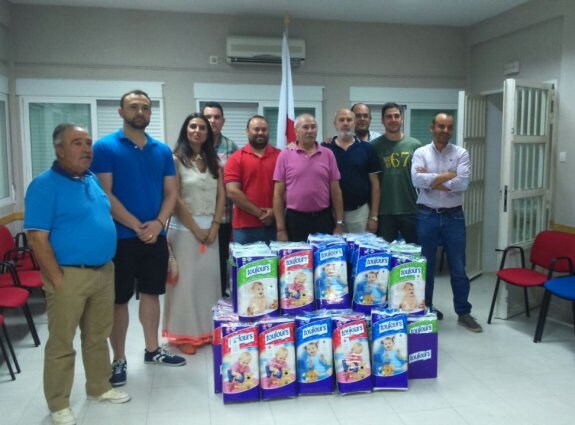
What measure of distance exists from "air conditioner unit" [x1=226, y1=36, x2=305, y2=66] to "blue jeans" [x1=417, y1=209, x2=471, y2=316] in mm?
2420

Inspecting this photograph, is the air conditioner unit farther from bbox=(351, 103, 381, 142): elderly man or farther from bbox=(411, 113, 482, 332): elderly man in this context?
bbox=(411, 113, 482, 332): elderly man

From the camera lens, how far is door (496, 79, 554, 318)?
3.77m

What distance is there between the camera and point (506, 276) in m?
3.65

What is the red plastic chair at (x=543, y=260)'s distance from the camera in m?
3.55

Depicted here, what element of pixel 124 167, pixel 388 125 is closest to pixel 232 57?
pixel 388 125

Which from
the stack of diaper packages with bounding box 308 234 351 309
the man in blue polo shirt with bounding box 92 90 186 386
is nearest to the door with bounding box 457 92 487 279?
the stack of diaper packages with bounding box 308 234 351 309

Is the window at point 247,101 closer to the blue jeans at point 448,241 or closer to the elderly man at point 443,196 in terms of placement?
the elderly man at point 443,196

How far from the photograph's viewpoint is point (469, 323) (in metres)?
3.65

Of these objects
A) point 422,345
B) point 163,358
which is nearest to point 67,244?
point 163,358

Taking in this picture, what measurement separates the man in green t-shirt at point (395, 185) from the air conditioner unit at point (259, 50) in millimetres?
1817

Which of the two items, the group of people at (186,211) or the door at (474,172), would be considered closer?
the group of people at (186,211)

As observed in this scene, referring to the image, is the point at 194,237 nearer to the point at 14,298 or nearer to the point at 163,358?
the point at 163,358

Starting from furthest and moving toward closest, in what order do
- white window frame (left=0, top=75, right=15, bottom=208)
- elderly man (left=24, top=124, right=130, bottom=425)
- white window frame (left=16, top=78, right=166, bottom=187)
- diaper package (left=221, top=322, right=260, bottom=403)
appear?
white window frame (left=16, top=78, right=166, bottom=187) < white window frame (left=0, top=75, right=15, bottom=208) < diaper package (left=221, top=322, right=260, bottom=403) < elderly man (left=24, top=124, right=130, bottom=425)

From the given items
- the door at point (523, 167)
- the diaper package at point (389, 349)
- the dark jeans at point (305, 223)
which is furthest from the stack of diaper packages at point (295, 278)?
the door at point (523, 167)
